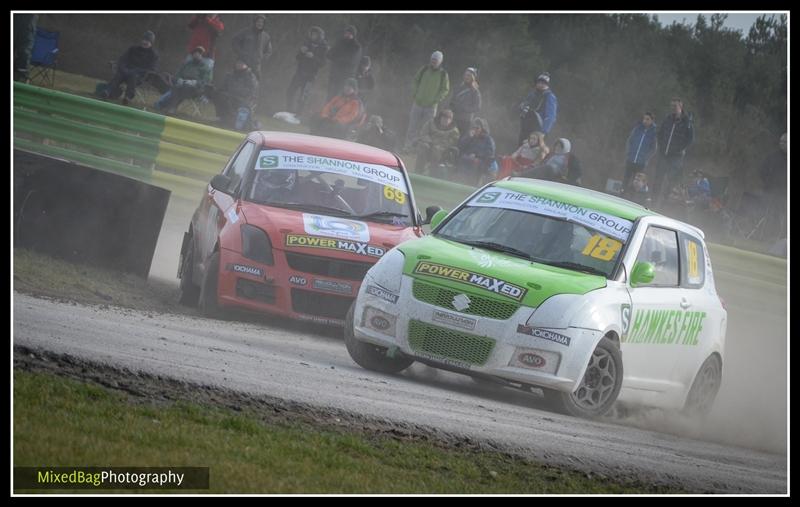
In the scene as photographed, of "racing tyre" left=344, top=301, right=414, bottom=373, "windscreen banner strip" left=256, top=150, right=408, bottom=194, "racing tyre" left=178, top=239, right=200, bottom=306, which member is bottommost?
"racing tyre" left=178, top=239, right=200, bottom=306

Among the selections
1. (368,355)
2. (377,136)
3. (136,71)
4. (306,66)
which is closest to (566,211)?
(368,355)

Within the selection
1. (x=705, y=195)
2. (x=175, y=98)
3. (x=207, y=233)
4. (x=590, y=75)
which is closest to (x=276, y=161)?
(x=207, y=233)

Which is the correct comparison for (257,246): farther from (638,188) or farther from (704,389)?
(638,188)

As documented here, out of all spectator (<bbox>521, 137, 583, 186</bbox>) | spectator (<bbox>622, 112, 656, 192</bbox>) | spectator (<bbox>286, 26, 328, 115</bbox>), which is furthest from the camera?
spectator (<bbox>286, 26, 328, 115</bbox>)

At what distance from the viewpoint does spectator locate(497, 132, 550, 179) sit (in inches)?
773

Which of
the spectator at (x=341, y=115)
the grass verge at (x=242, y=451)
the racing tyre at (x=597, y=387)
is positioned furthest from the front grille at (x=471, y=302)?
the spectator at (x=341, y=115)

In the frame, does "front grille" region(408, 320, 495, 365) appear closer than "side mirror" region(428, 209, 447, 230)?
Yes

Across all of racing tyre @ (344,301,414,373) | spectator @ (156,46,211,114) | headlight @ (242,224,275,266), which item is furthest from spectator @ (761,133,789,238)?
racing tyre @ (344,301,414,373)

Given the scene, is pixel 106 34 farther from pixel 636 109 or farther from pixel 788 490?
pixel 788 490

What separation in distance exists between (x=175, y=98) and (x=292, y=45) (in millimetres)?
6377

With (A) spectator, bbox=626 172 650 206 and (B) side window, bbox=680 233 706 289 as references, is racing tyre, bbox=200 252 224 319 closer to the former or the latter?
(B) side window, bbox=680 233 706 289

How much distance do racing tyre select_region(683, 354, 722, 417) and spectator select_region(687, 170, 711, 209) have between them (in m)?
10.2

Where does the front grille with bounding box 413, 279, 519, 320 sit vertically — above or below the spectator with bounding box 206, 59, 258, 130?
below

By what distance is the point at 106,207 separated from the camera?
13453mm
